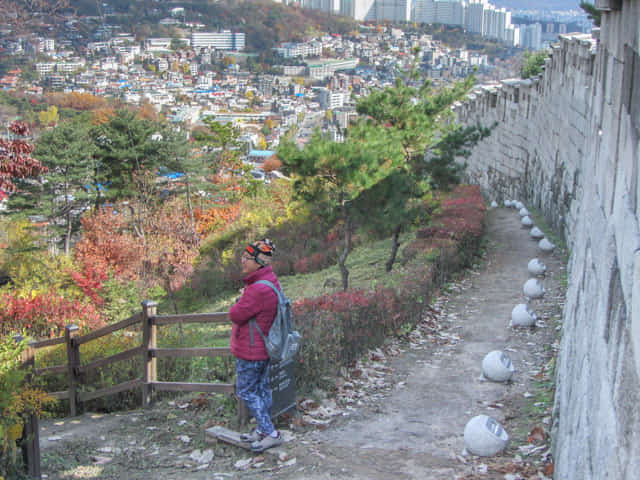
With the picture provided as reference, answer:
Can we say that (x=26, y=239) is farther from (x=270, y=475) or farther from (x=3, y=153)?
(x=270, y=475)

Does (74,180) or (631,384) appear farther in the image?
(74,180)

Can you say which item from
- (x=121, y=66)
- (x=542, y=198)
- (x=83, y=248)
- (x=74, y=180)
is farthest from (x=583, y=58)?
(x=121, y=66)

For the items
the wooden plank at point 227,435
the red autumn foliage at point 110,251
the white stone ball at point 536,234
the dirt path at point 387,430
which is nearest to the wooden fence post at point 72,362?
the dirt path at point 387,430

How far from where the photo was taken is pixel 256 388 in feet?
18.2

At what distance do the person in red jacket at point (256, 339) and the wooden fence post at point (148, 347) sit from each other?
68.8 inches

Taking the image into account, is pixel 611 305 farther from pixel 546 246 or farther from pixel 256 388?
pixel 546 246

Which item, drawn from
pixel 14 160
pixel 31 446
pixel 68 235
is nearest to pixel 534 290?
pixel 31 446

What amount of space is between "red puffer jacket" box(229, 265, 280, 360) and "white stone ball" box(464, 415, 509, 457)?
181 cm

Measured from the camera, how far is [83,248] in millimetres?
26469

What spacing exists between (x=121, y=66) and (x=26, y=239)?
95.7 metres

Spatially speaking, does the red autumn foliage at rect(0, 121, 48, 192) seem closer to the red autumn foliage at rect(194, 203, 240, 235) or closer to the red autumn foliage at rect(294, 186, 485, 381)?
the red autumn foliage at rect(294, 186, 485, 381)

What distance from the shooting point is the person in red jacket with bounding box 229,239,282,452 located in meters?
5.22

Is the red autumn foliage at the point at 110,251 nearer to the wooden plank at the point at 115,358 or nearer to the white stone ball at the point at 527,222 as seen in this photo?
the white stone ball at the point at 527,222

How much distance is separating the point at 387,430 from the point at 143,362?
2.74 m
